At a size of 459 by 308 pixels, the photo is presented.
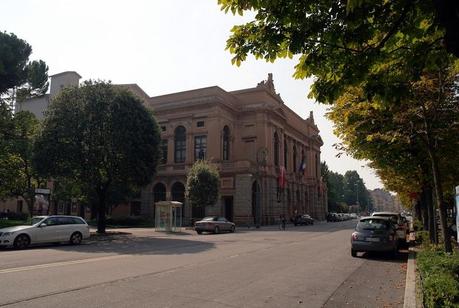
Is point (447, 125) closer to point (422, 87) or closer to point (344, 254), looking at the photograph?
point (422, 87)

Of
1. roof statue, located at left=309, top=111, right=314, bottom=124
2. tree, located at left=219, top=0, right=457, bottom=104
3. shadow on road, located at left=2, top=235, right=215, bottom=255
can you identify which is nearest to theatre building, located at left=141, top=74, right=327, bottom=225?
roof statue, located at left=309, top=111, right=314, bottom=124

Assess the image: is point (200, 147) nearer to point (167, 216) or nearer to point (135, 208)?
point (135, 208)

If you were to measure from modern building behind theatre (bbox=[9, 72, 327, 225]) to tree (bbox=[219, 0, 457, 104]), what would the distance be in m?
43.6

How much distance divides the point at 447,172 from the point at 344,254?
18.8 feet

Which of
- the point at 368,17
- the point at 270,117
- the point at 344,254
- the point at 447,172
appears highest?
the point at 270,117

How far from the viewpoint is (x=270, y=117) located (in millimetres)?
58844

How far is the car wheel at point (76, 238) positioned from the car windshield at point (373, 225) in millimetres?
14140

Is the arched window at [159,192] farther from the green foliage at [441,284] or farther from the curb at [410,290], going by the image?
the green foliage at [441,284]

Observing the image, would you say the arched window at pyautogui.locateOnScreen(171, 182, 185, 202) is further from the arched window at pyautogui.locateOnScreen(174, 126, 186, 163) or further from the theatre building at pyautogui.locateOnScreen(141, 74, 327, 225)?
the arched window at pyautogui.locateOnScreen(174, 126, 186, 163)

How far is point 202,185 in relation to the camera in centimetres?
4241

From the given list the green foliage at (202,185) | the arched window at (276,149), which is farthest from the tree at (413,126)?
the arched window at (276,149)

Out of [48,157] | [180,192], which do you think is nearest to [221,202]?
Result: [180,192]

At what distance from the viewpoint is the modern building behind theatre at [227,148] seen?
5194cm

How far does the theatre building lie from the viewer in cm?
5184
